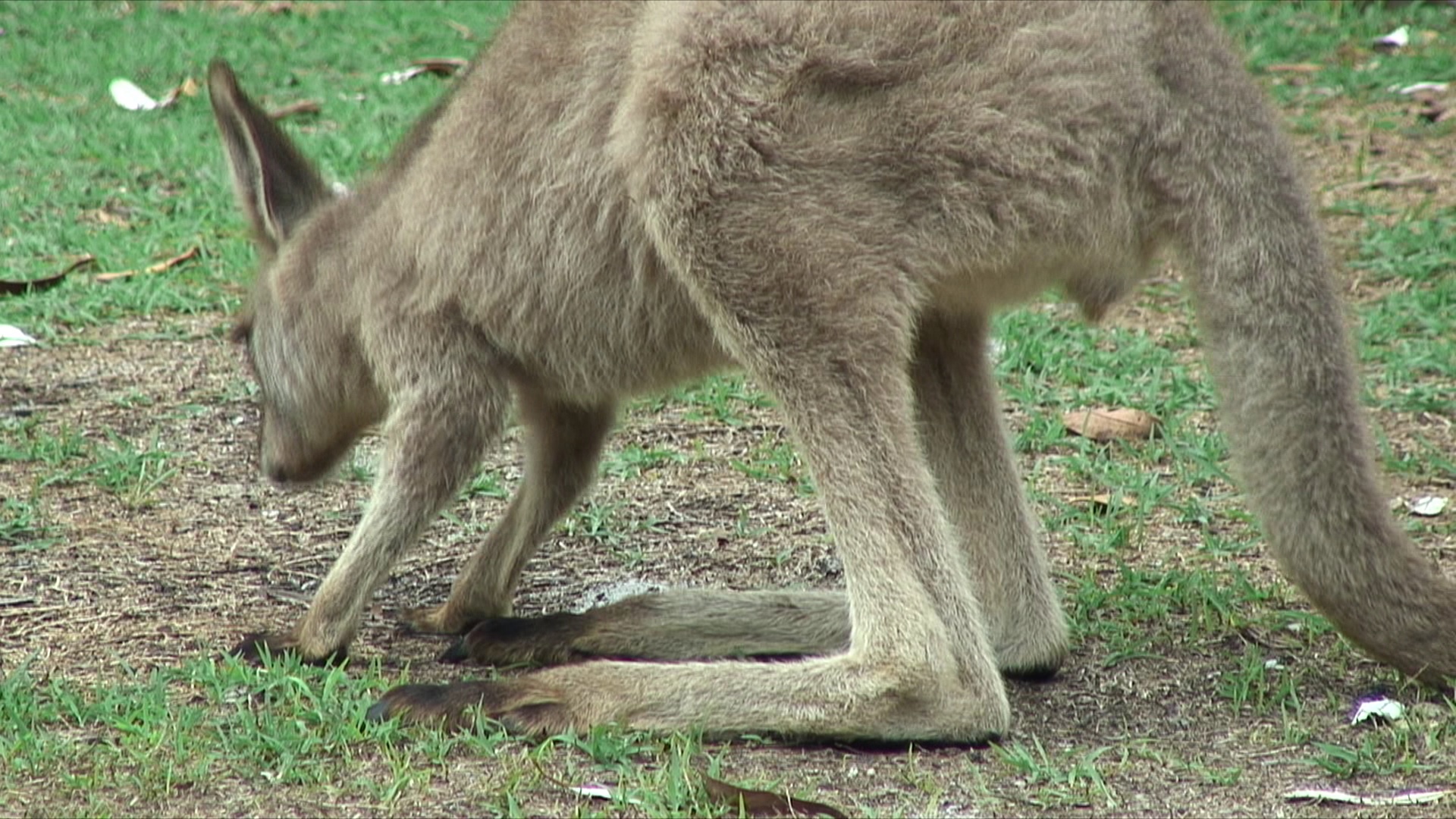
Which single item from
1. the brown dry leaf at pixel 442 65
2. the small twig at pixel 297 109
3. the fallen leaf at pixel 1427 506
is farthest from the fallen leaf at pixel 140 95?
the fallen leaf at pixel 1427 506

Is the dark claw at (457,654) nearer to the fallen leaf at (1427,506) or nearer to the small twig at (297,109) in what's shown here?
the fallen leaf at (1427,506)

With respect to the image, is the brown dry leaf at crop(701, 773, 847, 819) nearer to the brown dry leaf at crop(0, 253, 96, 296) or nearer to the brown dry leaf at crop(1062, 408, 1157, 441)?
the brown dry leaf at crop(1062, 408, 1157, 441)

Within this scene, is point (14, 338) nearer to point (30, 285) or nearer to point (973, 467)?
point (30, 285)

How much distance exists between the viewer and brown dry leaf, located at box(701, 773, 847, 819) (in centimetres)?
263

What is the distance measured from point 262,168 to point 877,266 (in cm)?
136


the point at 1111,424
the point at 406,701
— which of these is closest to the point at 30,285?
the point at 406,701

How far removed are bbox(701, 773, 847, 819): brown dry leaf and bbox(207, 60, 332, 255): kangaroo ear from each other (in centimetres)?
166

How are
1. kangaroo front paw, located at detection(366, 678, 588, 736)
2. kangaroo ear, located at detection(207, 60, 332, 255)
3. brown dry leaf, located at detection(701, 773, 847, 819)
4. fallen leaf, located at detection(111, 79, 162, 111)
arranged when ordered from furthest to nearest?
fallen leaf, located at detection(111, 79, 162, 111) → kangaroo ear, located at detection(207, 60, 332, 255) → kangaroo front paw, located at detection(366, 678, 588, 736) → brown dry leaf, located at detection(701, 773, 847, 819)

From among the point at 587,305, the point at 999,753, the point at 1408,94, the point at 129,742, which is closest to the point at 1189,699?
the point at 999,753

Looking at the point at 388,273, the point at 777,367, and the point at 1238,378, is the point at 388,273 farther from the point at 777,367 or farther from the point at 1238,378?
the point at 1238,378

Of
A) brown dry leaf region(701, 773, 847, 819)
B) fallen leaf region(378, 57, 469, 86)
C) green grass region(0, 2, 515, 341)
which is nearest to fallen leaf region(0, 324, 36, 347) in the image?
green grass region(0, 2, 515, 341)

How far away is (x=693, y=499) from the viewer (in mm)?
4320

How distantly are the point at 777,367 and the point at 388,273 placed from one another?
2.85 feet

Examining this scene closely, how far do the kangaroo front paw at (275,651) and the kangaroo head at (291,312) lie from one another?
59 centimetres
